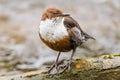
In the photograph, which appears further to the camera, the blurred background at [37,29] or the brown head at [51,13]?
the blurred background at [37,29]

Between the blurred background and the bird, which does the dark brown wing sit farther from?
the blurred background

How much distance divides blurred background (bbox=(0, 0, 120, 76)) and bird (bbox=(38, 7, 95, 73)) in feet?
9.45

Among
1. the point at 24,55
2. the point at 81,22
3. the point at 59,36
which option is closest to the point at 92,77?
the point at 59,36

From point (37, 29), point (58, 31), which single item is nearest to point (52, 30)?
point (58, 31)

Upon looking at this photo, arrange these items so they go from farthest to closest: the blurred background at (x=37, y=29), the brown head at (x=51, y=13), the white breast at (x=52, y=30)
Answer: the blurred background at (x=37, y=29)
the brown head at (x=51, y=13)
the white breast at (x=52, y=30)

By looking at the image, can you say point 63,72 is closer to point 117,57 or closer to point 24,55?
point 117,57

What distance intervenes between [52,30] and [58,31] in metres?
0.07

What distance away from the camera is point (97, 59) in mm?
5273

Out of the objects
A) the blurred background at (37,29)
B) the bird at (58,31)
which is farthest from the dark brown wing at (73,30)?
the blurred background at (37,29)

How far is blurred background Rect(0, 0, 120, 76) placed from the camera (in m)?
8.70

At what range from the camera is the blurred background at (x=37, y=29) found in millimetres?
8703

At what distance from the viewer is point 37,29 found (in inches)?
399

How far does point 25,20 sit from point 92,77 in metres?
5.92

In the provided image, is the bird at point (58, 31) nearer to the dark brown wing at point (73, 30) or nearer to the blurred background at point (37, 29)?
the dark brown wing at point (73, 30)
